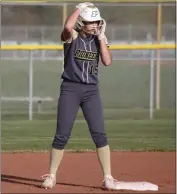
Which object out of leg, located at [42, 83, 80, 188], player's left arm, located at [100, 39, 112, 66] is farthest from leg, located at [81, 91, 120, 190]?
player's left arm, located at [100, 39, 112, 66]

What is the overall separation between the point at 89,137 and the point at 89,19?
5823mm

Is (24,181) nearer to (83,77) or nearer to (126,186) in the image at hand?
(126,186)

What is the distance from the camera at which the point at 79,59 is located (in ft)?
23.3

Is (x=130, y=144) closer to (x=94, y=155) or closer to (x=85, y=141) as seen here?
(x=85, y=141)

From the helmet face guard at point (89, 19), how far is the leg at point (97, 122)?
2.05ft

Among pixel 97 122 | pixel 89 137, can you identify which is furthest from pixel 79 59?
pixel 89 137

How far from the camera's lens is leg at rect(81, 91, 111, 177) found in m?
7.23

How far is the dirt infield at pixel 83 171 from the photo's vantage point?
24.2ft

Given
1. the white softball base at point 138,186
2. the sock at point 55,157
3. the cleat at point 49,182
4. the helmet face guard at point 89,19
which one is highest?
the helmet face guard at point 89,19

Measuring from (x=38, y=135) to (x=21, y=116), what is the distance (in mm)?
3759

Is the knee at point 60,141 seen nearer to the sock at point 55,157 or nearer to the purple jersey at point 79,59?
the sock at point 55,157

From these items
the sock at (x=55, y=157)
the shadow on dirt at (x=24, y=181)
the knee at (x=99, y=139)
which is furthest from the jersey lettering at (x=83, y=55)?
the shadow on dirt at (x=24, y=181)

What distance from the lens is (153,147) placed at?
1127 cm

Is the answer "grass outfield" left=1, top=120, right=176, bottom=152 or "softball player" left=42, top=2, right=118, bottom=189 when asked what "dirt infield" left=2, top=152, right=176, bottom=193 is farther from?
"grass outfield" left=1, top=120, right=176, bottom=152
